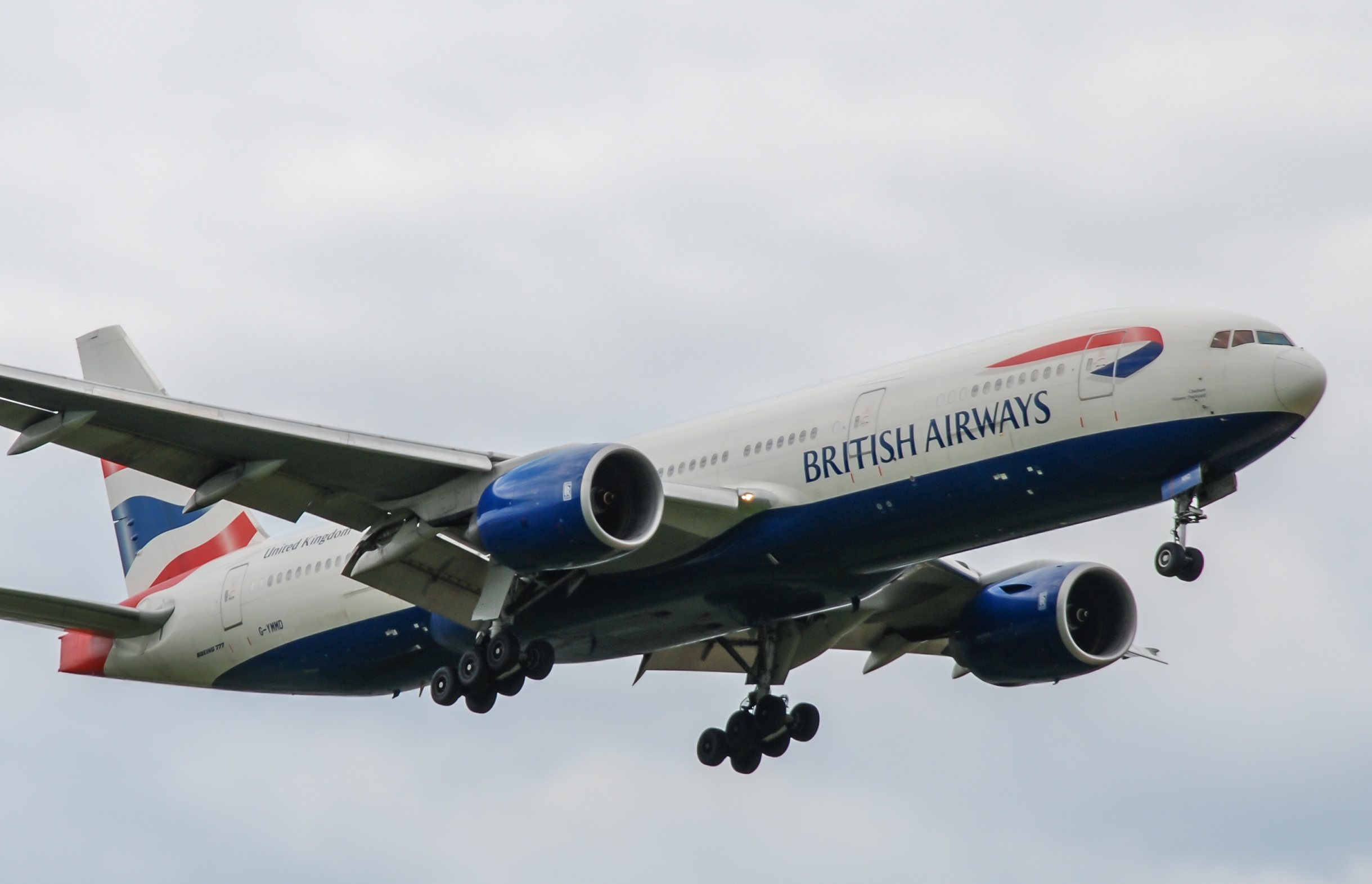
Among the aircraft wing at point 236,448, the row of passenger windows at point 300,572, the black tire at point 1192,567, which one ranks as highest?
the aircraft wing at point 236,448

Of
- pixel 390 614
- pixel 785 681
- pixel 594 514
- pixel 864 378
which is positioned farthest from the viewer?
pixel 785 681

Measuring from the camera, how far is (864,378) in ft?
91.6

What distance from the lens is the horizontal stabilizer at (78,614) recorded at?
3070 centimetres

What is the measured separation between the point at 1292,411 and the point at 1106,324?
2.88m

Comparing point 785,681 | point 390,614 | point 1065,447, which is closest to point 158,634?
point 390,614

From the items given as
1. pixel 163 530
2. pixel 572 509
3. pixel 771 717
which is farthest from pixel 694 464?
pixel 163 530

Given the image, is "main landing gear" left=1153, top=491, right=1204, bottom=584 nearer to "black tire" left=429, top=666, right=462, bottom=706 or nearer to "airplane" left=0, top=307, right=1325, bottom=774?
"airplane" left=0, top=307, right=1325, bottom=774

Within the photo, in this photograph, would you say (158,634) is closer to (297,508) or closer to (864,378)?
(297,508)

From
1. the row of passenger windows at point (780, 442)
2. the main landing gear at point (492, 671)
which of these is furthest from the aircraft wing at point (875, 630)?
the row of passenger windows at point (780, 442)

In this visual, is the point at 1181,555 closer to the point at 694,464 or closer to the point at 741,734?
the point at 694,464

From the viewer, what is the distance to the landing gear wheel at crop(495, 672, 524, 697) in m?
29.0

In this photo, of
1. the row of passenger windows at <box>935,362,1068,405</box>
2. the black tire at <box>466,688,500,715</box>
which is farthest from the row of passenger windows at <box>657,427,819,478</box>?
the black tire at <box>466,688,500,715</box>

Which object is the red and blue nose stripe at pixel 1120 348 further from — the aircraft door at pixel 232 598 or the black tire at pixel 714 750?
the aircraft door at pixel 232 598

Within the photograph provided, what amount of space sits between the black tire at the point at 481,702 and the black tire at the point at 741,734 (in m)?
6.26
